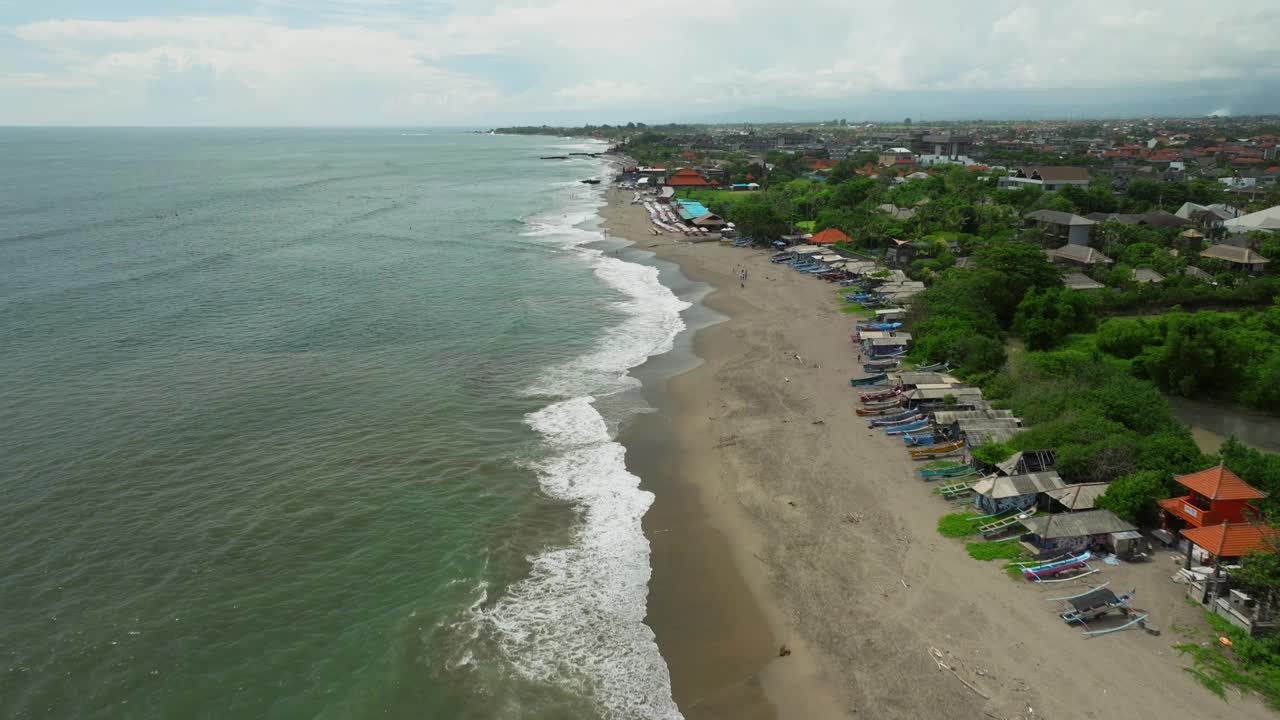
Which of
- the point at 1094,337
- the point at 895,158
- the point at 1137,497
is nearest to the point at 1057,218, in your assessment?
the point at 1094,337

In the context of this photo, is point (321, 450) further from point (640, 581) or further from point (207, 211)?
point (207, 211)

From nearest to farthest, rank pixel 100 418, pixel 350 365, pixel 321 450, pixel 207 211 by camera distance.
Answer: pixel 321 450, pixel 100 418, pixel 350 365, pixel 207 211

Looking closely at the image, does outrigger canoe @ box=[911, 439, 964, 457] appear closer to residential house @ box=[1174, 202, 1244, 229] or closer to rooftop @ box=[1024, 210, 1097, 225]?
rooftop @ box=[1024, 210, 1097, 225]

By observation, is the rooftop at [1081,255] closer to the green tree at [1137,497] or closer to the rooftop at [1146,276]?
the rooftop at [1146,276]

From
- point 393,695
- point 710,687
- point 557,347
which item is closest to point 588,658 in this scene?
point 710,687

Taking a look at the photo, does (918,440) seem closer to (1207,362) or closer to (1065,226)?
(1207,362)

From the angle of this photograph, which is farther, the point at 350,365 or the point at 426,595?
the point at 350,365
